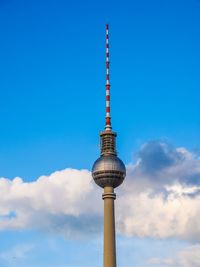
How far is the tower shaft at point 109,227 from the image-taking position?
442 ft

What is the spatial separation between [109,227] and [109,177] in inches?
→ 489

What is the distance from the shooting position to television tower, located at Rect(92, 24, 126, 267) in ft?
447

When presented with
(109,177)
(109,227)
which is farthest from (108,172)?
(109,227)

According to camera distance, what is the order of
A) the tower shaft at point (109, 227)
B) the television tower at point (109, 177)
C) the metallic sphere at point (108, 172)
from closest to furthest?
the tower shaft at point (109, 227) < the television tower at point (109, 177) < the metallic sphere at point (108, 172)

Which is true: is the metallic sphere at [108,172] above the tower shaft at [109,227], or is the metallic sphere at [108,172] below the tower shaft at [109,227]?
above

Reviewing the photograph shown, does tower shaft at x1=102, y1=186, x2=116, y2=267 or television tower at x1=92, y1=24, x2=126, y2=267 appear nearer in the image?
tower shaft at x1=102, y1=186, x2=116, y2=267

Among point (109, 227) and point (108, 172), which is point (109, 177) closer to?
point (108, 172)

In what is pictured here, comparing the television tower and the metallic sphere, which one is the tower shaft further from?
the metallic sphere

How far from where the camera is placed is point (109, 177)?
5595 inches

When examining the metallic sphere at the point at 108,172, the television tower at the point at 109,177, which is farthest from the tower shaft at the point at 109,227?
the metallic sphere at the point at 108,172

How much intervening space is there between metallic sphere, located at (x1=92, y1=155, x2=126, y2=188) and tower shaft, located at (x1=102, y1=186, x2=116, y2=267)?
1.95 meters

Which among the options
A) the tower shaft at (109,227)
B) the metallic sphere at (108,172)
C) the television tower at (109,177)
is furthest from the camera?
the metallic sphere at (108,172)

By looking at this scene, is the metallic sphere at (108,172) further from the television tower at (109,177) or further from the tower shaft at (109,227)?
the tower shaft at (109,227)

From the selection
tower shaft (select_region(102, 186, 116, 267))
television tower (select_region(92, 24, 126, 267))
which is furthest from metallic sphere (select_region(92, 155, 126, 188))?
tower shaft (select_region(102, 186, 116, 267))
